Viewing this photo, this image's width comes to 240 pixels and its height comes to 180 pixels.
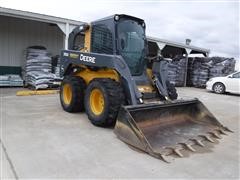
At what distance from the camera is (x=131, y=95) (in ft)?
16.1

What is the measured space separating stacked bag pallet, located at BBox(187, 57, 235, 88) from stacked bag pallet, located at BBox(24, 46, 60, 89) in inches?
374

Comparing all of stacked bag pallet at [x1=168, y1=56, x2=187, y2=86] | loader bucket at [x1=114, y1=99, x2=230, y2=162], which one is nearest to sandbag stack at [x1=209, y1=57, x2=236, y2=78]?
stacked bag pallet at [x1=168, y1=56, x2=187, y2=86]

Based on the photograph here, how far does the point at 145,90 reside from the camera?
5.49 metres

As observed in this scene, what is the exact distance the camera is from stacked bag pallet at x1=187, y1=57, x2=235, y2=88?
626 inches

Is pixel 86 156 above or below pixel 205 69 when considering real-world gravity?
below

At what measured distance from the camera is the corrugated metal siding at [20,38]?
1137cm

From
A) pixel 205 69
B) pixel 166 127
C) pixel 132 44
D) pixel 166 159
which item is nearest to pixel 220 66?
pixel 205 69

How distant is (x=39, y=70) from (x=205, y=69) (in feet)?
33.4

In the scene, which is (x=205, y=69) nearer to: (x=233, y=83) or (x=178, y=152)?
(x=233, y=83)

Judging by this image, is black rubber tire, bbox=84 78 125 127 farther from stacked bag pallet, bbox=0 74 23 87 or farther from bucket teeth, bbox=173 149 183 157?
stacked bag pallet, bbox=0 74 23 87

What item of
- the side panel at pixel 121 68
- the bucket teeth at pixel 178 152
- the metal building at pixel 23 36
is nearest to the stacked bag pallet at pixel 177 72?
the metal building at pixel 23 36

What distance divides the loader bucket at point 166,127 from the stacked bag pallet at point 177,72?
408 inches

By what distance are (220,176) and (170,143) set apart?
38.5 inches

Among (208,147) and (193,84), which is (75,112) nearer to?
(208,147)
